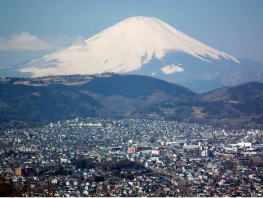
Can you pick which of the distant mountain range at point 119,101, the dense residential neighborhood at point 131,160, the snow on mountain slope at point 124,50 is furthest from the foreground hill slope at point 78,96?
the snow on mountain slope at point 124,50

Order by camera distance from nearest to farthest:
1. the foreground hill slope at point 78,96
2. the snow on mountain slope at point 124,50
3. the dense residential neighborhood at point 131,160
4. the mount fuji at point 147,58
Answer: the dense residential neighborhood at point 131,160, the foreground hill slope at point 78,96, the mount fuji at point 147,58, the snow on mountain slope at point 124,50

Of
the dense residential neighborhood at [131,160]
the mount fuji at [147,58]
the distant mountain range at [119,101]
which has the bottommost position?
the dense residential neighborhood at [131,160]

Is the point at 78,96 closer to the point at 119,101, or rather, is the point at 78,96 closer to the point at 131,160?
the point at 119,101

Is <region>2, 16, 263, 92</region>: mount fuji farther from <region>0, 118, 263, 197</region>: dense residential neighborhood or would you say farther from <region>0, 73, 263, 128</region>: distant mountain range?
<region>0, 118, 263, 197</region>: dense residential neighborhood

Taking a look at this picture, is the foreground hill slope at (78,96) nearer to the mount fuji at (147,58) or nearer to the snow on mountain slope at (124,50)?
the mount fuji at (147,58)

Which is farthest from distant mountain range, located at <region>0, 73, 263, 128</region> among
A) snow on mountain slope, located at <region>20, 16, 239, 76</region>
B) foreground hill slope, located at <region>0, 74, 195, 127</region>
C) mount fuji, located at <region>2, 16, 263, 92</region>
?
snow on mountain slope, located at <region>20, 16, 239, 76</region>

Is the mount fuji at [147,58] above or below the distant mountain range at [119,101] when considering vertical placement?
above

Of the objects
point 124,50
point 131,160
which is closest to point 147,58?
point 124,50

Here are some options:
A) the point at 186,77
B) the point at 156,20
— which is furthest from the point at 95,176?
the point at 156,20
